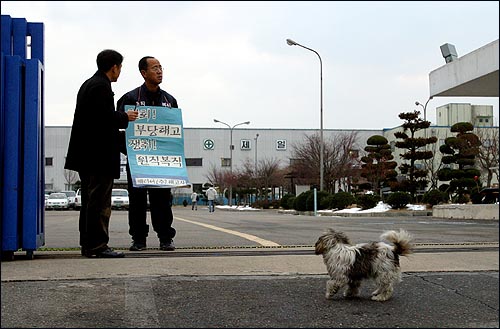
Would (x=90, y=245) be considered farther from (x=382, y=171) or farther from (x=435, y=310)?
(x=382, y=171)

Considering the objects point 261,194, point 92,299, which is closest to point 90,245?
point 92,299

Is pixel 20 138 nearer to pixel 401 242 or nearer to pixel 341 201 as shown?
pixel 401 242

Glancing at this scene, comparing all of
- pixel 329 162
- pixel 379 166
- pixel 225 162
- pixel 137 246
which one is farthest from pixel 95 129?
pixel 225 162

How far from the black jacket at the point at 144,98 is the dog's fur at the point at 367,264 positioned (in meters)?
2.67

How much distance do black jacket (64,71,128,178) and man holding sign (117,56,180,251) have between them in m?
0.47

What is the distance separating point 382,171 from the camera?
37938 millimetres

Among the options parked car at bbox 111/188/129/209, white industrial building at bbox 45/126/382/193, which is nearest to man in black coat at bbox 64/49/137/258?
parked car at bbox 111/188/129/209

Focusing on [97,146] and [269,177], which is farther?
[269,177]

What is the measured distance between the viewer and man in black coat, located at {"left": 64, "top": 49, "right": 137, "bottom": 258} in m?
5.08

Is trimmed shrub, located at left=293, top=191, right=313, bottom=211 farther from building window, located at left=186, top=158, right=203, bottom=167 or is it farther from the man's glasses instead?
building window, located at left=186, top=158, right=203, bottom=167

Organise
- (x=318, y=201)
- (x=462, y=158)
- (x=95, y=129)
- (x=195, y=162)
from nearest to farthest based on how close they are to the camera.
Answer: (x=95, y=129)
(x=318, y=201)
(x=462, y=158)
(x=195, y=162)

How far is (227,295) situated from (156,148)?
231 cm

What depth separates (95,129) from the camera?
5.09 meters

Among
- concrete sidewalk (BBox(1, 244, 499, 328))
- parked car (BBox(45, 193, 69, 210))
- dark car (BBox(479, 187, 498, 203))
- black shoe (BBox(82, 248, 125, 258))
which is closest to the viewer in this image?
concrete sidewalk (BBox(1, 244, 499, 328))
